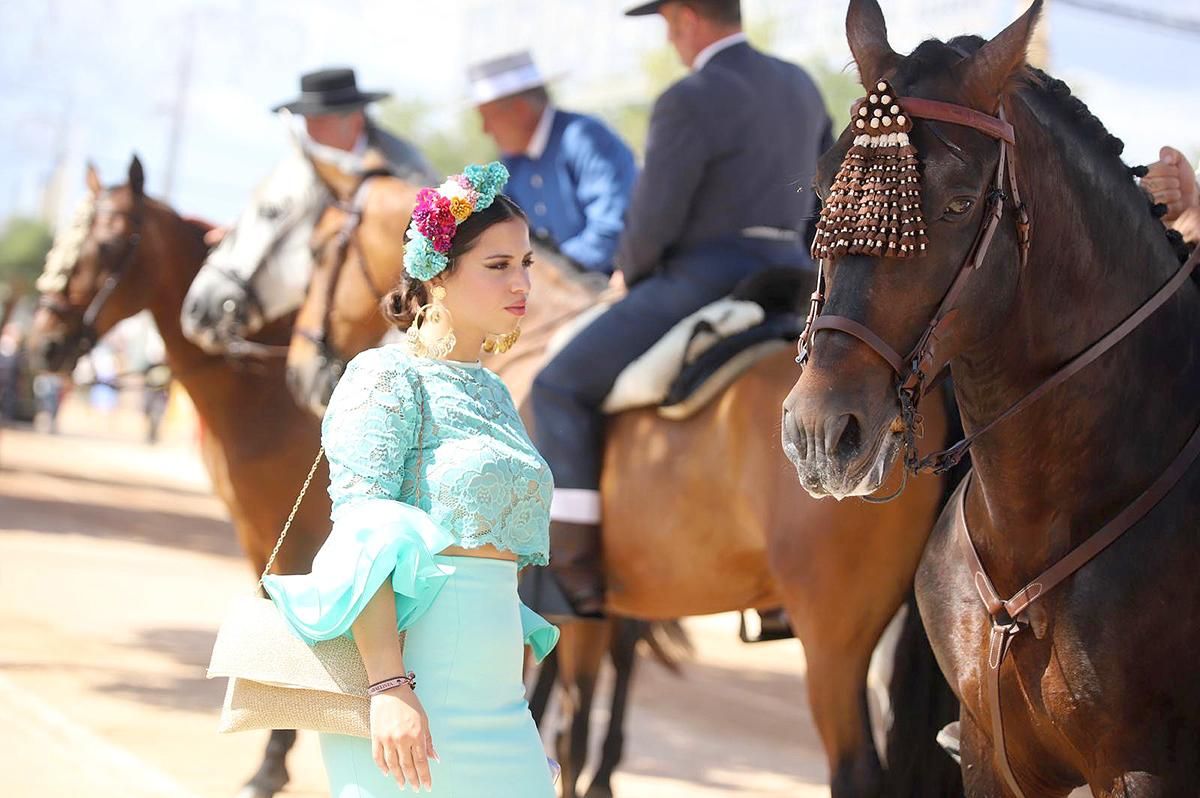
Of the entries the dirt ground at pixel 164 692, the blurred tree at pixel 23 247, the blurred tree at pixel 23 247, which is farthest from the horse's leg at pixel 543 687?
the blurred tree at pixel 23 247

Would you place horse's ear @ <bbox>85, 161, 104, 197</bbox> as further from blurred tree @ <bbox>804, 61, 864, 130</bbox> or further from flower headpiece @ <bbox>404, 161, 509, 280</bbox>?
blurred tree @ <bbox>804, 61, 864, 130</bbox>

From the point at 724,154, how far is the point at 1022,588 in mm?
2589

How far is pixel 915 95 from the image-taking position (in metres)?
2.81

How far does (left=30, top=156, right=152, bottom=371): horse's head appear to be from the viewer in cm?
762

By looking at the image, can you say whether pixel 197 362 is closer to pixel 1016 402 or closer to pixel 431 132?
pixel 1016 402

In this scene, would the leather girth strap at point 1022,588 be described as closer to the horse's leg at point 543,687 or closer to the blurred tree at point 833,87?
the horse's leg at point 543,687

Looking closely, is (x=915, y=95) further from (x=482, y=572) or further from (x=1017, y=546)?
(x=482, y=572)

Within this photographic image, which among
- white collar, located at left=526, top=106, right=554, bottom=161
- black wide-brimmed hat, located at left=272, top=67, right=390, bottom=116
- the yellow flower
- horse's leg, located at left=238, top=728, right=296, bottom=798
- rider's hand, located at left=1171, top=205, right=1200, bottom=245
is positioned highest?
black wide-brimmed hat, located at left=272, top=67, right=390, bottom=116

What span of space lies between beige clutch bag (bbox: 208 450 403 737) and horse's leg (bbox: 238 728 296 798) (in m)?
3.31

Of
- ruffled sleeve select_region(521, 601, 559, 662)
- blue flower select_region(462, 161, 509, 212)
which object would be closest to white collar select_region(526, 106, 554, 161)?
blue flower select_region(462, 161, 509, 212)

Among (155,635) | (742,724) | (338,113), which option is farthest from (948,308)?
(155,635)

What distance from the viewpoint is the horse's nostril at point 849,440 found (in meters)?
2.58

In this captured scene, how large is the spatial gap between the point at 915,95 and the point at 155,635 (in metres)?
7.97

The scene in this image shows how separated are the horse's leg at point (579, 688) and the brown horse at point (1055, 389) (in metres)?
3.15
